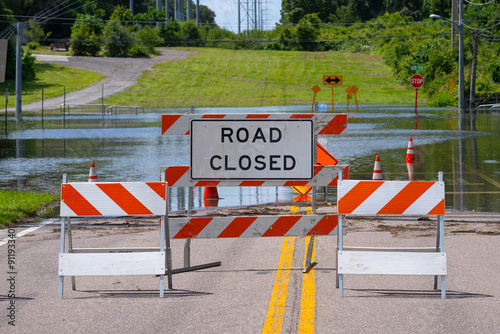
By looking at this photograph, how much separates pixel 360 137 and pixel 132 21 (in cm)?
7251

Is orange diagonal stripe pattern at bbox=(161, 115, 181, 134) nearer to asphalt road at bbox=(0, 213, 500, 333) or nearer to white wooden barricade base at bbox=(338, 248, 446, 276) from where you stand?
asphalt road at bbox=(0, 213, 500, 333)

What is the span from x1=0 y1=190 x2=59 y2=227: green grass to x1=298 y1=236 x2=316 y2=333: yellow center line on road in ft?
17.1

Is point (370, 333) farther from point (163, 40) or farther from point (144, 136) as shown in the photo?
point (163, 40)

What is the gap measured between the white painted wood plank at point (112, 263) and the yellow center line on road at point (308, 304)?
134cm

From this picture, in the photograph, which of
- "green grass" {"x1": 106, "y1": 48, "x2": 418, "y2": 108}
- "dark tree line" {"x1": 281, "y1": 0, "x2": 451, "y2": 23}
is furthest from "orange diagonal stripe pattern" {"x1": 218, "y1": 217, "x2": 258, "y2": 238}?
"dark tree line" {"x1": 281, "y1": 0, "x2": 451, "y2": 23}

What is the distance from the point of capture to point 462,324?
5.74m

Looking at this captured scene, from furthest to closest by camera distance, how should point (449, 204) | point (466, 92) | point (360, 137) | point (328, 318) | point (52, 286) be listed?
point (466, 92) → point (360, 137) → point (449, 204) → point (52, 286) → point (328, 318)

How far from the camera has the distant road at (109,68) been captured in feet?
203

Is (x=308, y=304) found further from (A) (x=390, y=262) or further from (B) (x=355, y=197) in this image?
(B) (x=355, y=197)

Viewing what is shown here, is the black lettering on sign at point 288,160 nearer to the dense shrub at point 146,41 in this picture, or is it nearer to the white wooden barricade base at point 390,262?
the white wooden barricade base at point 390,262

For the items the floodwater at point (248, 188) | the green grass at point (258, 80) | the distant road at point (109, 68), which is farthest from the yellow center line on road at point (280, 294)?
the distant road at point (109, 68)

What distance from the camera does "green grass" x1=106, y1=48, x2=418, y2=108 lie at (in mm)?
62469

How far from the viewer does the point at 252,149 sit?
24.5 ft

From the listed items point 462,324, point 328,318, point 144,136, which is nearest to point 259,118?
point 328,318
